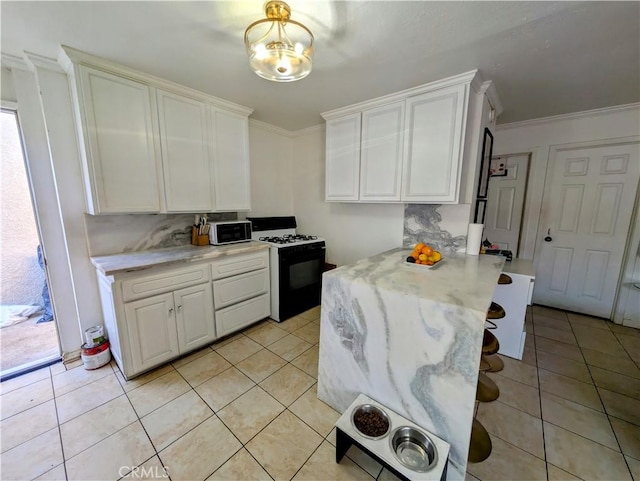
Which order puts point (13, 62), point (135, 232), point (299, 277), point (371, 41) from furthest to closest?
point (299, 277) → point (135, 232) → point (13, 62) → point (371, 41)

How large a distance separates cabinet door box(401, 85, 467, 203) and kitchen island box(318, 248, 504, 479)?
76cm

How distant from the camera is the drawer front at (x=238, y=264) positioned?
90.9 inches

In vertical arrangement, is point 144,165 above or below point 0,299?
above

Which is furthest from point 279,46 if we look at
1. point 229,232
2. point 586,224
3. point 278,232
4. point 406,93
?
point 586,224

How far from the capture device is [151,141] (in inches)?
81.1

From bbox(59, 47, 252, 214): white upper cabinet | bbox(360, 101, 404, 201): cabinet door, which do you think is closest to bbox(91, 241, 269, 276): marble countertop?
bbox(59, 47, 252, 214): white upper cabinet

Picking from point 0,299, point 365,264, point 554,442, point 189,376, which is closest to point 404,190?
point 365,264

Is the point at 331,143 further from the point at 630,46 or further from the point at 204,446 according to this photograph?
the point at 204,446

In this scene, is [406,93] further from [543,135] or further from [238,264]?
[238,264]

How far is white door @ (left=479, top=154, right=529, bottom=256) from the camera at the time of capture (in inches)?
130

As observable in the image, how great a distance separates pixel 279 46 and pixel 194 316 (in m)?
2.13

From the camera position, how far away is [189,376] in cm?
198

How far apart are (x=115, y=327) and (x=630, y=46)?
13.1 feet

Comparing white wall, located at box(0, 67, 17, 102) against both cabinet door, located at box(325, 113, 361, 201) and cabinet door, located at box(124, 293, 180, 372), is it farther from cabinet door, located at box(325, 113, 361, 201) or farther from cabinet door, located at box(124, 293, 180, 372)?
cabinet door, located at box(325, 113, 361, 201)
